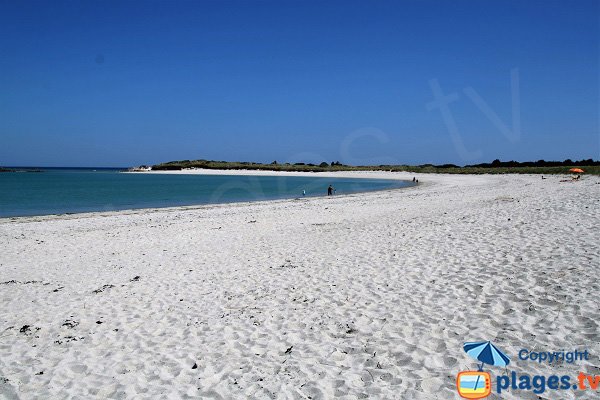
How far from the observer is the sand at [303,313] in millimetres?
4562

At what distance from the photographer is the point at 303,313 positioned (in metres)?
6.43

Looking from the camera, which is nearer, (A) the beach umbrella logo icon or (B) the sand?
(A) the beach umbrella logo icon

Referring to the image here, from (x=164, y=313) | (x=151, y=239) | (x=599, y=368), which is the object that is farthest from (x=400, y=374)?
(x=151, y=239)

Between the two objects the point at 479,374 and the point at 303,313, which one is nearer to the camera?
the point at 479,374

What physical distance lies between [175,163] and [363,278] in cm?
14442

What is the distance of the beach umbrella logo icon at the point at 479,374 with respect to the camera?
4.09 metres

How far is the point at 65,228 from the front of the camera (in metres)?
17.2

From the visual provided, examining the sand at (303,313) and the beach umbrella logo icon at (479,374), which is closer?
the beach umbrella logo icon at (479,374)

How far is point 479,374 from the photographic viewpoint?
4.36 metres

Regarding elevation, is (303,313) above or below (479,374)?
below

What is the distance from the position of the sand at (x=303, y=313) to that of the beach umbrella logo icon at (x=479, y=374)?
0.33ft

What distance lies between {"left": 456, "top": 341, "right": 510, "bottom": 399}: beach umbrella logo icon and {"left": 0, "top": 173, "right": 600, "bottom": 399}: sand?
10 cm

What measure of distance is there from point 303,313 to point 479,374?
290 centimetres

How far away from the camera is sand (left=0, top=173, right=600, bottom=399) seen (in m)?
4.56
